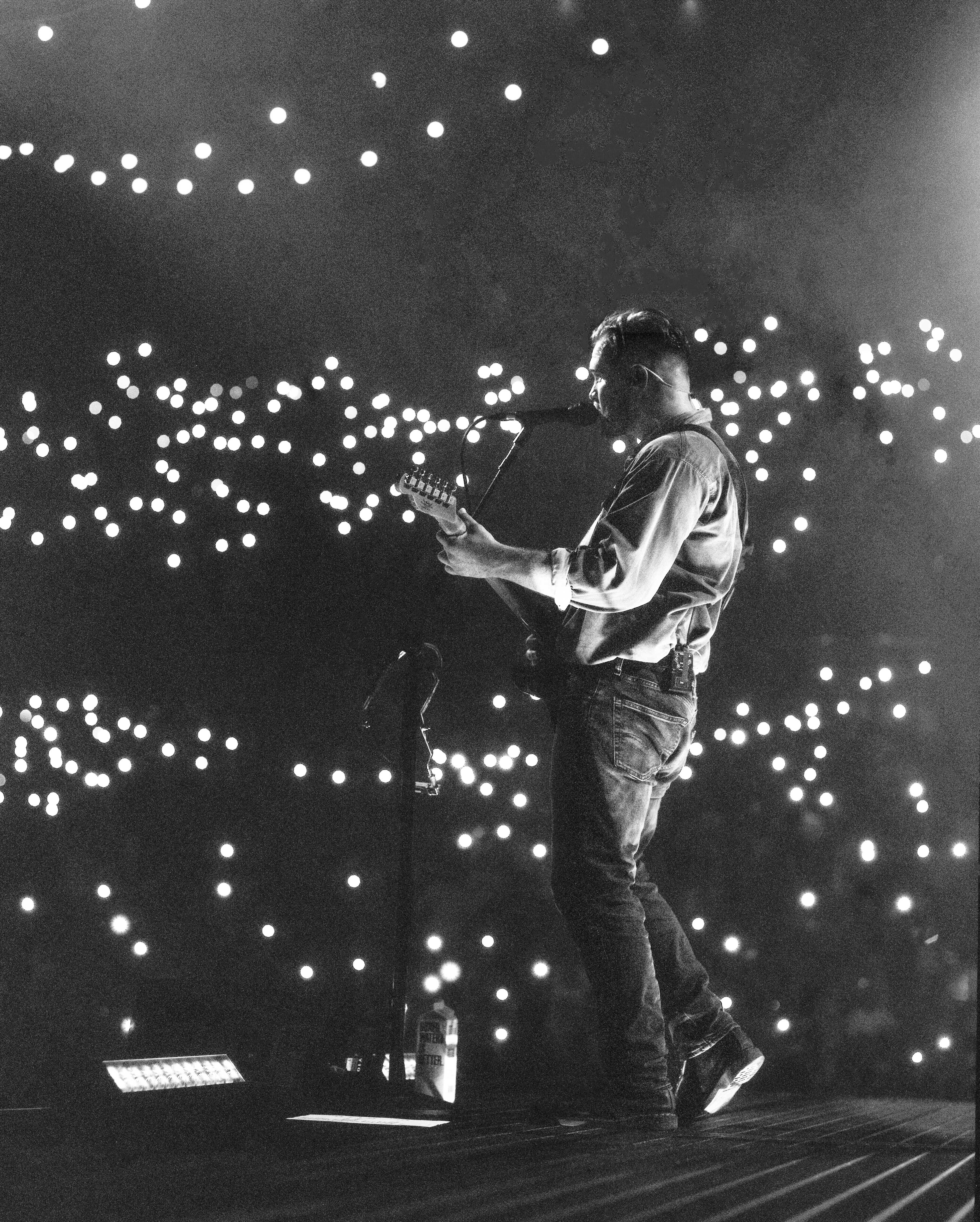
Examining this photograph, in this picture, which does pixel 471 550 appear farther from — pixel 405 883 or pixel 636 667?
pixel 405 883

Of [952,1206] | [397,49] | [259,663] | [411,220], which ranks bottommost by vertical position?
[952,1206]

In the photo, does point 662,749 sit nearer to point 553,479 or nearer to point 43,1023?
point 553,479

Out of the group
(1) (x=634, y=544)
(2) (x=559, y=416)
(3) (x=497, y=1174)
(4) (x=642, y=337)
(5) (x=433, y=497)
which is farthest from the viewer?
(2) (x=559, y=416)

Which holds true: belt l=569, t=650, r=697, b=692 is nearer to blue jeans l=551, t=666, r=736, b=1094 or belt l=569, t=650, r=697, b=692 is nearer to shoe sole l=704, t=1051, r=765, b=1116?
blue jeans l=551, t=666, r=736, b=1094

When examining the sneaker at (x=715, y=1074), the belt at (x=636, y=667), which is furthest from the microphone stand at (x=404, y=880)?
the belt at (x=636, y=667)

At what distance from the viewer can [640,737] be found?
2076 millimetres

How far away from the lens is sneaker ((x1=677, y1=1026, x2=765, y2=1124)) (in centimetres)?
212

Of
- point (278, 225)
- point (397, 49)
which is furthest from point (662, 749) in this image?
point (397, 49)

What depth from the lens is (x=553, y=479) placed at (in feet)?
10.0

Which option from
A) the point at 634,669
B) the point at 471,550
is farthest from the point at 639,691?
the point at 471,550

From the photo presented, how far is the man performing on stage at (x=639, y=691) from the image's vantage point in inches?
77.2

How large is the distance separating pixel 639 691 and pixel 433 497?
51 centimetres

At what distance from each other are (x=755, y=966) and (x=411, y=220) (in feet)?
6.97

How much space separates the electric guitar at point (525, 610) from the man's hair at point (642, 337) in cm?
43
